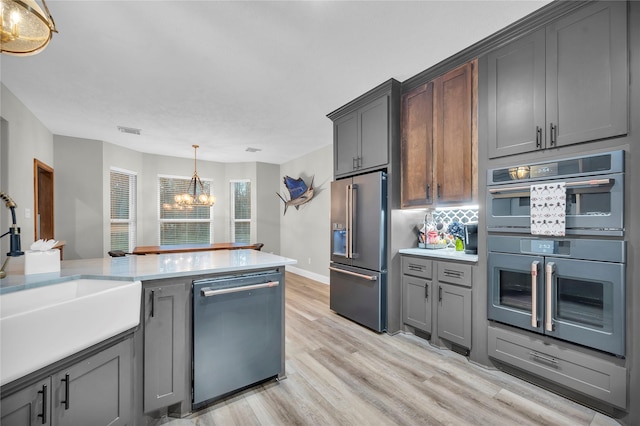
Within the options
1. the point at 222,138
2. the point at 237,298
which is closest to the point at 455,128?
the point at 237,298

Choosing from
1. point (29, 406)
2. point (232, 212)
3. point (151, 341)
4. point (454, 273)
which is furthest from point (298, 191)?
point (29, 406)

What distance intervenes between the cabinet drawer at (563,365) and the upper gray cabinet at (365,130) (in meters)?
1.98

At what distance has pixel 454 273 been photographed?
2.54 metres

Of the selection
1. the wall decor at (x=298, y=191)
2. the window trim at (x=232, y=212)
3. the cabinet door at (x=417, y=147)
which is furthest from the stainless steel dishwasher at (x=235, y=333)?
the window trim at (x=232, y=212)

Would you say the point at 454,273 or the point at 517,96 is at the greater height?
the point at 517,96

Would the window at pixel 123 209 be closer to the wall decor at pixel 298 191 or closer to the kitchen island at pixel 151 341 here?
the wall decor at pixel 298 191

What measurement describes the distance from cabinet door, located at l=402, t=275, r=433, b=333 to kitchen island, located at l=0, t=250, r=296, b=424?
1.48m

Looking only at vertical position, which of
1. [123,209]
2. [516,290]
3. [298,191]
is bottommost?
[516,290]

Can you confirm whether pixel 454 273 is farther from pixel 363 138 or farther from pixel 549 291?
pixel 363 138

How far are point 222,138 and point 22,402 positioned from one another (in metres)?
4.51

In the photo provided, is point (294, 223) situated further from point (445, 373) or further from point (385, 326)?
A: point (445, 373)

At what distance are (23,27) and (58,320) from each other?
1.43 metres

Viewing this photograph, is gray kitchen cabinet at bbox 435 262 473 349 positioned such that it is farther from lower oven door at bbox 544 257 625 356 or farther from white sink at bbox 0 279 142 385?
white sink at bbox 0 279 142 385

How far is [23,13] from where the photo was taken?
4.23 feet
